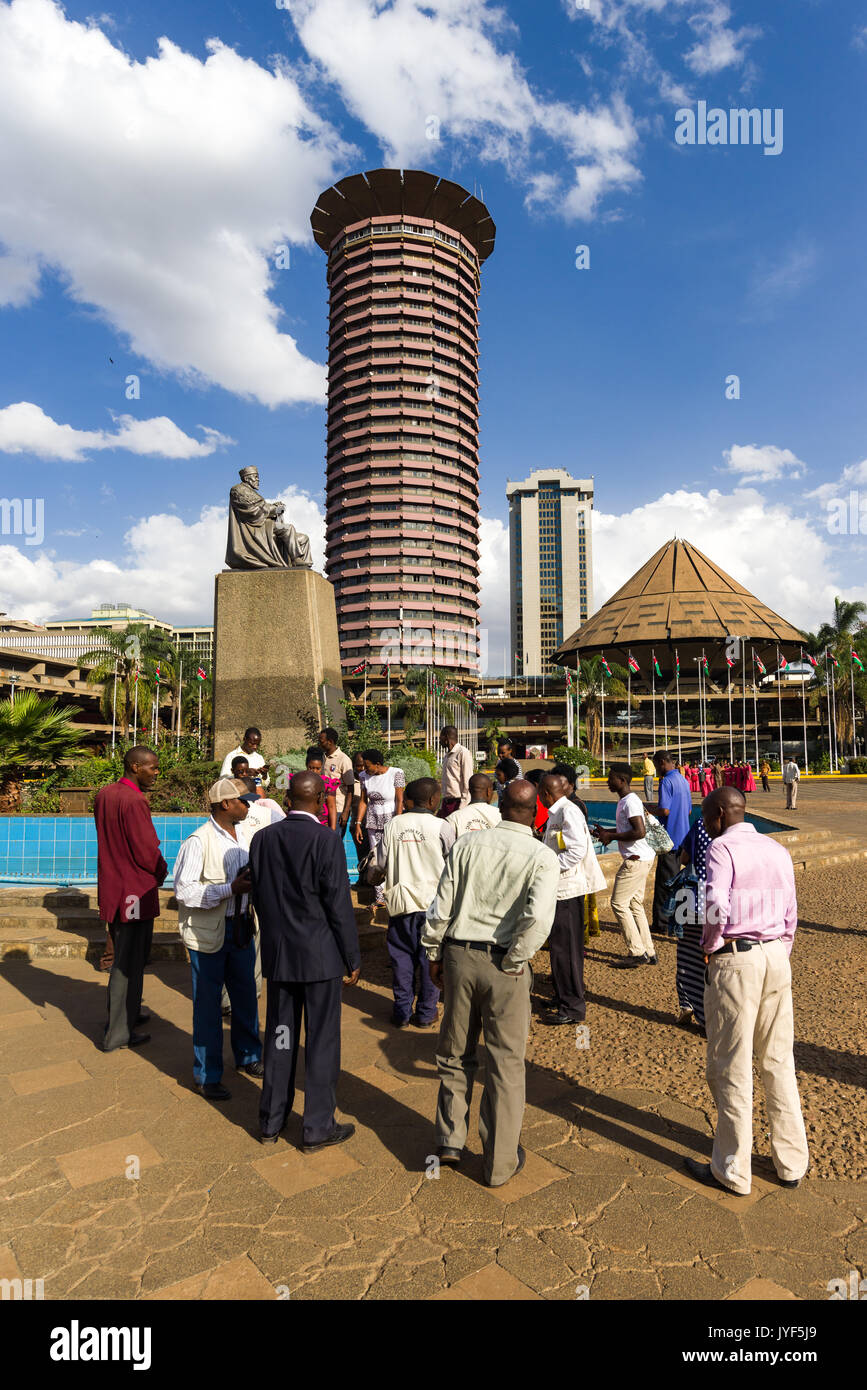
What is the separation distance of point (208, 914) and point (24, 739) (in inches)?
396

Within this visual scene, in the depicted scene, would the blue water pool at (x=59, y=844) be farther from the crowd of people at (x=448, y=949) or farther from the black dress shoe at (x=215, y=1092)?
the black dress shoe at (x=215, y=1092)

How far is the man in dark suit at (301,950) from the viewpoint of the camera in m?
3.59

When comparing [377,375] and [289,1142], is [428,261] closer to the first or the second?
[377,375]

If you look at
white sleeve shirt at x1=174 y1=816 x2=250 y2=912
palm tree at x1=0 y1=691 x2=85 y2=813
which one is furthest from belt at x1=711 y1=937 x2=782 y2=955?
palm tree at x1=0 y1=691 x2=85 y2=813

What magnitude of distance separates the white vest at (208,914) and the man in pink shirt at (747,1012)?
256 cm

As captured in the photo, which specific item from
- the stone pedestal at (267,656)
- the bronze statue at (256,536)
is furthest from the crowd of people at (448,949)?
the bronze statue at (256,536)

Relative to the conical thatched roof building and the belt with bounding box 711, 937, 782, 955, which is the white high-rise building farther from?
the belt with bounding box 711, 937, 782, 955

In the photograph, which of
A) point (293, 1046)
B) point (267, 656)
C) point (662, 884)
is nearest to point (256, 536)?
point (267, 656)

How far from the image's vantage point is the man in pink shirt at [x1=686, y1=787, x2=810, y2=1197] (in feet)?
10.4

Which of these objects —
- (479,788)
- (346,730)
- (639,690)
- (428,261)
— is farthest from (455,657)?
(479,788)

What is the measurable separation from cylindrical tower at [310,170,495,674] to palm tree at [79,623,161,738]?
36.6 metres

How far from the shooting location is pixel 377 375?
281 feet
